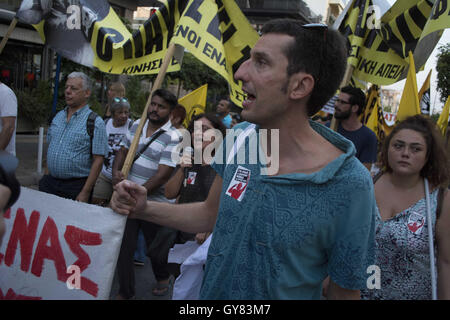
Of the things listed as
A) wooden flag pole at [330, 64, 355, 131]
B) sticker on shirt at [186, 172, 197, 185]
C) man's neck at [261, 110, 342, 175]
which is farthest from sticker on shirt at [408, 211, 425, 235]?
wooden flag pole at [330, 64, 355, 131]

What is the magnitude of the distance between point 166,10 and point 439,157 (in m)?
2.47

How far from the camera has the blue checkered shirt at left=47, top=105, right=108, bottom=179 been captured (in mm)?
3885

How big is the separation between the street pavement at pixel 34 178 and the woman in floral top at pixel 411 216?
245cm

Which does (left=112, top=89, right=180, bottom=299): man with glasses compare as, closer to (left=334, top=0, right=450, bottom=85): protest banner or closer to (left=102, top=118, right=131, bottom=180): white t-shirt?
(left=102, top=118, right=131, bottom=180): white t-shirt

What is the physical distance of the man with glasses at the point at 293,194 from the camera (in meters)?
1.43

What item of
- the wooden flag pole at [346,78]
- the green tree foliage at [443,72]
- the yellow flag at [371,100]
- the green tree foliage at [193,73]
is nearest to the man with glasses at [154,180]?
the wooden flag pole at [346,78]

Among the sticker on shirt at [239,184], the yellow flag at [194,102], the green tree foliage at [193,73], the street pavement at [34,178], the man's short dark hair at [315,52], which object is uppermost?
the green tree foliage at [193,73]

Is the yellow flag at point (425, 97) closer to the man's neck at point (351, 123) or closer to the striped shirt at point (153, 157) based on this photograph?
the man's neck at point (351, 123)

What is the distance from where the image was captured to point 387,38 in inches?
173

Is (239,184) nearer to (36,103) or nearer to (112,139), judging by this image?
(112,139)

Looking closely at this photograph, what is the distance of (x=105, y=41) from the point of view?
368 centimetres
